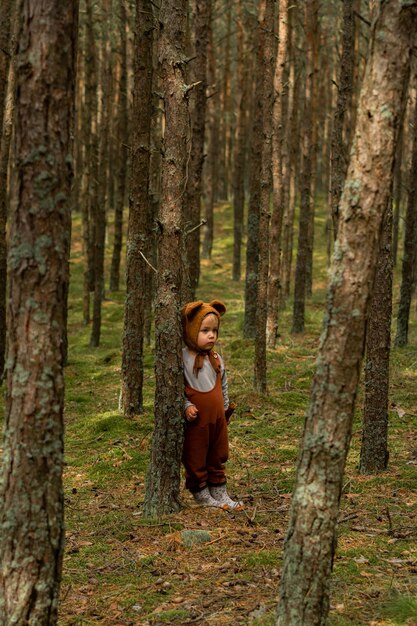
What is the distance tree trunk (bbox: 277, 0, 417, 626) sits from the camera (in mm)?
3541

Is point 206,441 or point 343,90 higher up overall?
point 343,90

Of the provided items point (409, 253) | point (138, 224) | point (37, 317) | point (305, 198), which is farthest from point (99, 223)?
point (37, 317)

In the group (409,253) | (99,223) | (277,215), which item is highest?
(277,215)

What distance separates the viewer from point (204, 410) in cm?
641

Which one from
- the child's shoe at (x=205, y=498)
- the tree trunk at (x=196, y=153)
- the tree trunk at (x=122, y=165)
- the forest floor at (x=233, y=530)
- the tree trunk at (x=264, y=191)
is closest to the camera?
the forest floor at (x=233, y=530)

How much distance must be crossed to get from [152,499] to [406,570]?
2.32 meters

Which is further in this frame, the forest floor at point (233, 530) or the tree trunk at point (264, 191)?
the tree trunk at point (264, 191)

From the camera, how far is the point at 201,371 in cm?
652

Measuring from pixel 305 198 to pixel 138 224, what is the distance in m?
7.98

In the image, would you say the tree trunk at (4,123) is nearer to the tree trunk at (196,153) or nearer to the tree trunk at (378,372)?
the tree trunk at (196,153)

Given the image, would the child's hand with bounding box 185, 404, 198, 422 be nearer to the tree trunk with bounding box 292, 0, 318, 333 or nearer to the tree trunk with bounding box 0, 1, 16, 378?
the tree trunk with bounding box 0, 1, 16, 378

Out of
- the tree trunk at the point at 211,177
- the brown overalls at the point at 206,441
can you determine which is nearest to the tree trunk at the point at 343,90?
the brown overalls at the point at 206,441

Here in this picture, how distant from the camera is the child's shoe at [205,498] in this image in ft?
21.7

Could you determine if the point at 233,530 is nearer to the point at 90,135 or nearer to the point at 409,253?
the point at 409,253
